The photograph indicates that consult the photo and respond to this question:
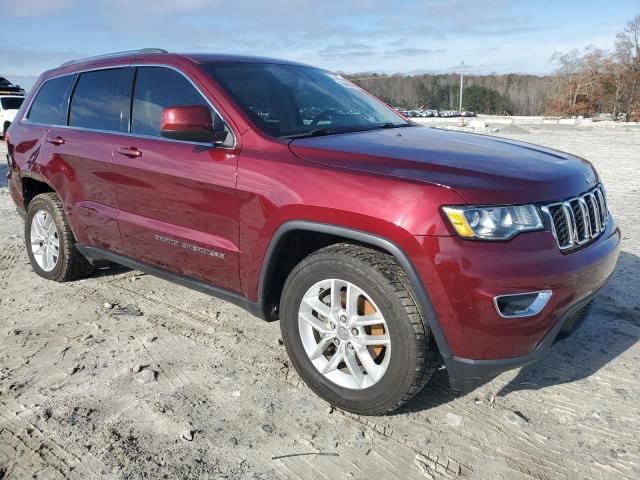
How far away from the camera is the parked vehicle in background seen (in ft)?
76.3

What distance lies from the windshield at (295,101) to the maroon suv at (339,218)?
0.02 metres

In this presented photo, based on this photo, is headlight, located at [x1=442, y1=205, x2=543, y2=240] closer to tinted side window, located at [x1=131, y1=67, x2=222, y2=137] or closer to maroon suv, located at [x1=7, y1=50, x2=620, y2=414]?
maroon suv, located at [x1=7, y1=50, x2=620, y2=414]

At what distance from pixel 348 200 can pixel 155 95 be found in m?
1.83

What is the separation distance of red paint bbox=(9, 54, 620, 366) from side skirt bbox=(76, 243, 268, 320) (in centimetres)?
6

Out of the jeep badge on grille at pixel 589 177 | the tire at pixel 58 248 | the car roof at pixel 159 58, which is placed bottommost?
the tire at pixel 58 248

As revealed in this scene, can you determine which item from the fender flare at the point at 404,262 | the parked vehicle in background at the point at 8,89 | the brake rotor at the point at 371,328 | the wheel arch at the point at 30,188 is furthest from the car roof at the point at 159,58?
the parked vehicle in background at the point at 8,89

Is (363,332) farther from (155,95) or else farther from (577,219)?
(155,95)

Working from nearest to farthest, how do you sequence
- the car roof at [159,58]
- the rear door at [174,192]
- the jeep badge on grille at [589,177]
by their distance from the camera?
the jeep badge on grille at [589,177], the rear door at [174,192], the car roof at [159,58]

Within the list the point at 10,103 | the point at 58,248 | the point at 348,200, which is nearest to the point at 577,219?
the point at 348,200

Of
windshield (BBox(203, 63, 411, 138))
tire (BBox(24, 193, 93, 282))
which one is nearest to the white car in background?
tire (BBox(24, 193, 93, 282))

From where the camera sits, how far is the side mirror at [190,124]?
301 cm

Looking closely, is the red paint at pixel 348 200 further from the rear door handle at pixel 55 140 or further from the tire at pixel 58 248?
the tire at pixel 58 248

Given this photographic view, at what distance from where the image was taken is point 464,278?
234cm

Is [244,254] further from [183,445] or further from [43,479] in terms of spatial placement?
[43,479]
